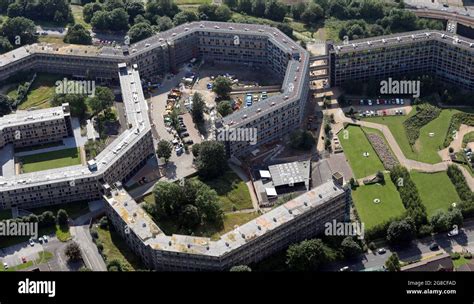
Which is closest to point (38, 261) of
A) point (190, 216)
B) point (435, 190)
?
point (190, 216)

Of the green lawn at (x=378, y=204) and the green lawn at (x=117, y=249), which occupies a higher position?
the green lawn at (x=378, y=204)

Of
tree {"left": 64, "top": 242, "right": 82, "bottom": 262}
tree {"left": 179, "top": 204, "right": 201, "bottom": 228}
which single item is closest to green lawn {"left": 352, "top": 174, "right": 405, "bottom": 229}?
tree {"left": 179, "top": 204, "right": 201, "bottom": 228}

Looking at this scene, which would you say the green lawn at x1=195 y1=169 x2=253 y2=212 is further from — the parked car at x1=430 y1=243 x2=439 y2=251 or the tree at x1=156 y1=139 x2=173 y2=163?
the parked car at x1=430 y1=243 x2=439 y2=251

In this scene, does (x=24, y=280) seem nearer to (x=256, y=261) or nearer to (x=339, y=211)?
(x=256, y=261)

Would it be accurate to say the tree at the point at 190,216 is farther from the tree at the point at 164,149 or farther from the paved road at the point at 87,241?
the tree at the point at 164,149

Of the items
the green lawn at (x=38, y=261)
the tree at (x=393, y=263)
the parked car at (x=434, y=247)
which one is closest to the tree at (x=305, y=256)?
the tree at (x=393, y=263)
